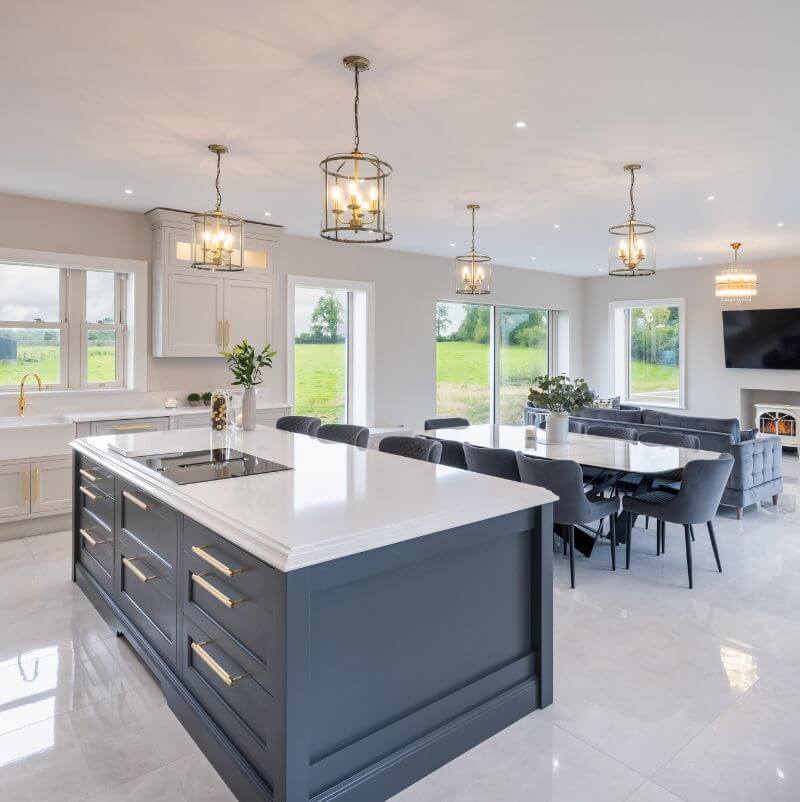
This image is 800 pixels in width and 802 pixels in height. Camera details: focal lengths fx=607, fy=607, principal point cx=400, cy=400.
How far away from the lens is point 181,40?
2621 mm

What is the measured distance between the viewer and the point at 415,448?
12.0 feet

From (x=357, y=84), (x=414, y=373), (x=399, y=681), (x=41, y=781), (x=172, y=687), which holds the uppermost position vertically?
(x=357, y=84)

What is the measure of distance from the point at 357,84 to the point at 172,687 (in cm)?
279

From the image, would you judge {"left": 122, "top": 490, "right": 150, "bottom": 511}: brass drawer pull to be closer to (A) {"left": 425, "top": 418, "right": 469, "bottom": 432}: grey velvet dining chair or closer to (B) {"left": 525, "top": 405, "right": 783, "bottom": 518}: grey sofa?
(A) {"left": 425, "top": 418, "right": 469, "bottom": 432}: grey velvet dining chair

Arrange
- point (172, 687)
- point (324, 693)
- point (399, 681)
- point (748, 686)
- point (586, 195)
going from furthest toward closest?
point (586, 195)
point (748, 686)
point (172, 687)
point (399, 681)
point (324, 693)

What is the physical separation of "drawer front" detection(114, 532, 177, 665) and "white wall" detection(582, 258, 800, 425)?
858cm

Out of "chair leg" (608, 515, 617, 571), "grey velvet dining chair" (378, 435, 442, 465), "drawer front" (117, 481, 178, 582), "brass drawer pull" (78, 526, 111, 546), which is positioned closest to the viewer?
"drawer front" (117, 481, 178, 582)

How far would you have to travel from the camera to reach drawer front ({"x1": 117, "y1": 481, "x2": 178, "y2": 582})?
2.37 m

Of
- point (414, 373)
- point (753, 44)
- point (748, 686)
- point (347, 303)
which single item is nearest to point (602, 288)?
point (414, 373)

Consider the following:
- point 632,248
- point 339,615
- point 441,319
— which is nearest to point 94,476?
point 339,615

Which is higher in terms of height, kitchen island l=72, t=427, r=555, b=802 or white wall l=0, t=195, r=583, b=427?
white wall l=0, t=195, r=583, b=427

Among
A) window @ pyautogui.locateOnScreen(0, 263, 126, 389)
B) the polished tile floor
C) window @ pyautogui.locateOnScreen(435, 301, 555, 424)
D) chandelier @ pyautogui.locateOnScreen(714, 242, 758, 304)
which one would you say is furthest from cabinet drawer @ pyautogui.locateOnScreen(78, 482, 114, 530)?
chandelier @ pyautogui.locateOnScreen(714, 242, 758, 304)

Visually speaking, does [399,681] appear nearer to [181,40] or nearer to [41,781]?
[41,781]

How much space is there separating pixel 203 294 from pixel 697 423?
494cm
